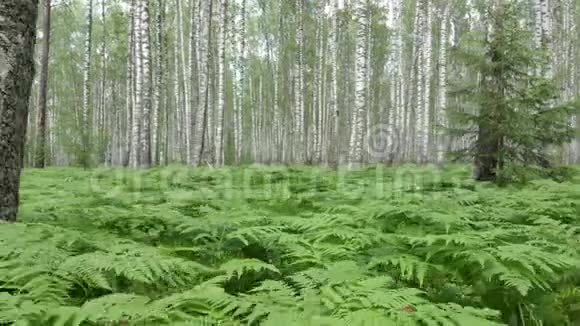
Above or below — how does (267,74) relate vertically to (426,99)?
above

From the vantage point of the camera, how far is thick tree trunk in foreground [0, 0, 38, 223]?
329 cm

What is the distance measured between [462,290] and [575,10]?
32860 mm

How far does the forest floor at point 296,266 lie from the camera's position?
204 centimetres

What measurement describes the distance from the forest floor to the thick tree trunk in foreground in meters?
0.48

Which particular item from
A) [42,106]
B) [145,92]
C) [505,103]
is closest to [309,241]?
[505,103]

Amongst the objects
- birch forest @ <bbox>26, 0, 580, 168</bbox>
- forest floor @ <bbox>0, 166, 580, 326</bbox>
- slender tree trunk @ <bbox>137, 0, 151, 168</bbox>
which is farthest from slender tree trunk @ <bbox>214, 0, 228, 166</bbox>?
forest floor @ <bbox>0, 166, 580, 326</bbox>

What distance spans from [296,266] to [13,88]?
2.46m

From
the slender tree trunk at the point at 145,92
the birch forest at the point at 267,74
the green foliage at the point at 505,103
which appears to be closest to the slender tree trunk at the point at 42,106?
the birch forest at the point at 267,74

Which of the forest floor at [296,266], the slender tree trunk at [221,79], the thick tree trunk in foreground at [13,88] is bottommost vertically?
the forest floor at [296,266]

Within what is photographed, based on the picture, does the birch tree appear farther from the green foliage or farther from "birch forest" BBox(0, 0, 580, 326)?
the green foliage

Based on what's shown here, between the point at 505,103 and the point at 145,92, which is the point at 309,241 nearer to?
the point at 505,103

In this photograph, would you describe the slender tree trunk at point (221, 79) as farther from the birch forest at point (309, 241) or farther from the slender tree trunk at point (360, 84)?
the birch forest at point (309, 241)

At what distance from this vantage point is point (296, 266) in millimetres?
2963

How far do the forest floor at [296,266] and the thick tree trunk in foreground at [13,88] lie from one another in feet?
1.56
